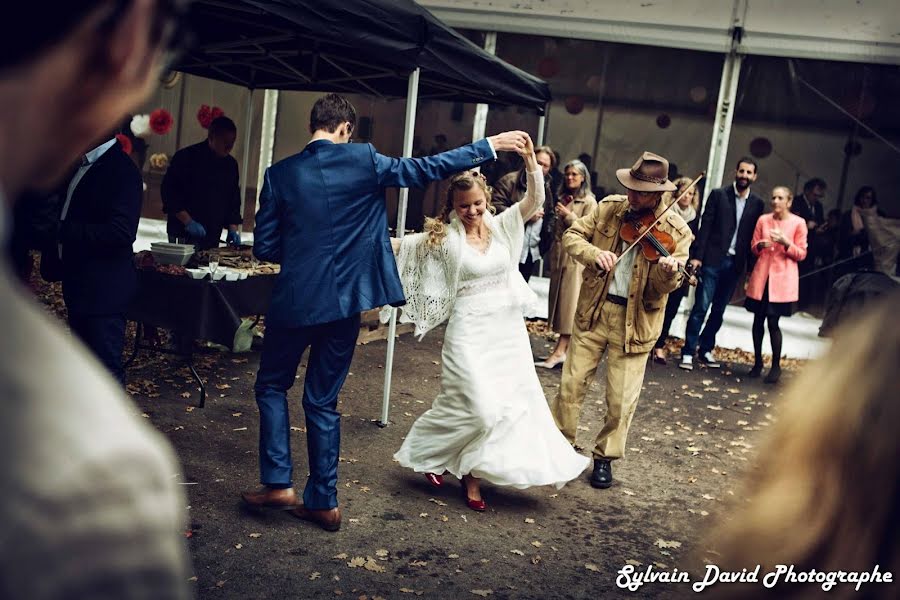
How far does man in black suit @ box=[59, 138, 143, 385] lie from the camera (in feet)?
15.9

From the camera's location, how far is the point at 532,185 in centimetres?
539

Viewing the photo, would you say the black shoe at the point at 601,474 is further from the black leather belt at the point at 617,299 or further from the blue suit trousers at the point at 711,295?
the blue suit trousers at the point at 711,295

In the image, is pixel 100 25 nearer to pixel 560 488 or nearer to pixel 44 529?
pixel 44 529

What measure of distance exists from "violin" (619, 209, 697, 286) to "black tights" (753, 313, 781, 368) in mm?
4509

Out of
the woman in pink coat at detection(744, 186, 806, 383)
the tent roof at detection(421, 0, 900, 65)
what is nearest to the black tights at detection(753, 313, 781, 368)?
the woman in pink coat at detection(744, 186, 806, 383)

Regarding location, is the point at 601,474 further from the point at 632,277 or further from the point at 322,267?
the point at 322,267

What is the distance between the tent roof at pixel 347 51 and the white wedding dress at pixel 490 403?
4.13 ft

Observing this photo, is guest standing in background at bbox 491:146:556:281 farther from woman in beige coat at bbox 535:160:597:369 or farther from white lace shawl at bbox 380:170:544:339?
white lace shawl at bbox 380:170:544:339

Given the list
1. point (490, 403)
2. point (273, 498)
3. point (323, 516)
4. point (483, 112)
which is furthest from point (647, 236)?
point (483, 112)

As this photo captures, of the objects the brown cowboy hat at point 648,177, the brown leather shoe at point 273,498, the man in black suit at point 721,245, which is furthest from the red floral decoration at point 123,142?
the man in black suit at point 721,245

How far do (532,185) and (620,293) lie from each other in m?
1.06

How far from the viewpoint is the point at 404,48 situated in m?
5.61

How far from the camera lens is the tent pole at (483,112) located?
40.8ft

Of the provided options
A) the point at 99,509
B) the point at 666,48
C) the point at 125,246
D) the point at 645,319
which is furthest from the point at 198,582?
the point at 666,48
